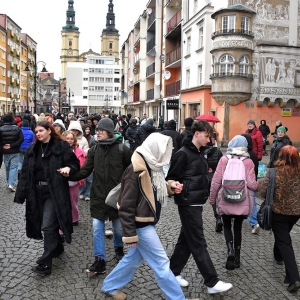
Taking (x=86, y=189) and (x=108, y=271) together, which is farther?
(x=86, y=189)

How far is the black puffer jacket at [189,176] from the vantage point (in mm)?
4559

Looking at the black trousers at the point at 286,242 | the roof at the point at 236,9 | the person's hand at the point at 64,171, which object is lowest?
the black trousers at the point at 286,242

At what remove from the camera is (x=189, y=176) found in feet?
15.0

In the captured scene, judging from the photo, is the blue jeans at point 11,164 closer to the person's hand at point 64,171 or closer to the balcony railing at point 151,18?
the person's hand at point 64,171

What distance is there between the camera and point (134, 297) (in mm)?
4590

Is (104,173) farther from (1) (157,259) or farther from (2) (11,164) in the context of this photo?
(2) (11,164)

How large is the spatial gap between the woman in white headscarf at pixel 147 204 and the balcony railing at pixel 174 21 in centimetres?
3410

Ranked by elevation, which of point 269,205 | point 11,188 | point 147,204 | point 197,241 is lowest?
point 11,188

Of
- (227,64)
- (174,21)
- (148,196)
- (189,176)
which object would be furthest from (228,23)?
(148,196)

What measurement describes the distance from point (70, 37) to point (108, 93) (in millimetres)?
42764

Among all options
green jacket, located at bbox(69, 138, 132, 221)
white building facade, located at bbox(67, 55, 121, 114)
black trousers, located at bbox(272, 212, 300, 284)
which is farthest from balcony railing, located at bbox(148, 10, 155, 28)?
white building facade, located at bbox(67, 55, 121, 114)

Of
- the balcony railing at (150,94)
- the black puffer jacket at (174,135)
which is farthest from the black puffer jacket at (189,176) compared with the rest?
the balcony railing at (150,94)

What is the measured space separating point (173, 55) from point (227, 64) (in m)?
13.0

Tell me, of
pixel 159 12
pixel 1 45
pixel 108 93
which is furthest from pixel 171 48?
pixel 108 93
